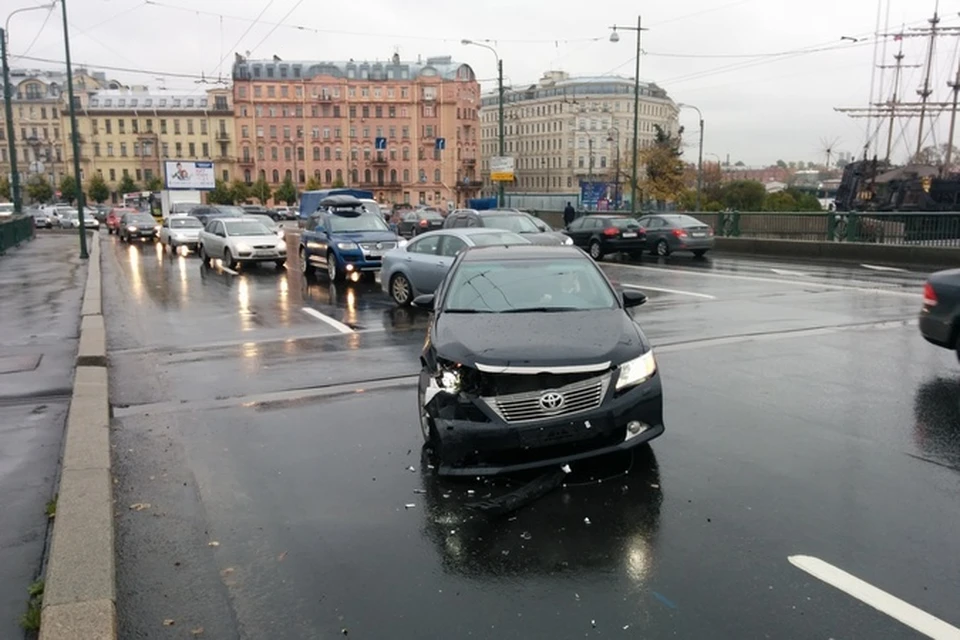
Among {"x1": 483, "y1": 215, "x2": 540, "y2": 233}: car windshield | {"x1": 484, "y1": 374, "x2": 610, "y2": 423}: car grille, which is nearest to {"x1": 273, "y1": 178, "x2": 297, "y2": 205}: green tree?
{"x1": 483, "y1": 215, "x2": 540, "y2": 233}: car windshield

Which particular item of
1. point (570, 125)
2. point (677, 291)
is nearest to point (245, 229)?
point (677, 291)

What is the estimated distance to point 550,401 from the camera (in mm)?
5355

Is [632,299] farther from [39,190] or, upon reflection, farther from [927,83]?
[39,190]

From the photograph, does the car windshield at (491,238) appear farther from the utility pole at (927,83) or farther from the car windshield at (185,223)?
the utility pole at (927,83)

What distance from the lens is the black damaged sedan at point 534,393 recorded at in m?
5.35

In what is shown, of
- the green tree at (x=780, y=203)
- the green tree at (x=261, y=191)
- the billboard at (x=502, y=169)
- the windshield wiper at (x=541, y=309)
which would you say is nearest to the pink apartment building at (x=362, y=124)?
the green tree at (x=261, y=191)

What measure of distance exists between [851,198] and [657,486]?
48.0 metres

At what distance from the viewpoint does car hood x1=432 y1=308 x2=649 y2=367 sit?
5520 millimetres

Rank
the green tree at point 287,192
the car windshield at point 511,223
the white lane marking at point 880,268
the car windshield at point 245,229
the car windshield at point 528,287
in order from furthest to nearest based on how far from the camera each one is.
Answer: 1. the green tree at point 287,192
2. the car windshield at point 245,229
3. the white lane marking at point 880,268
4. the car windshield at point 511,223
5. the car windshield at point 528,287

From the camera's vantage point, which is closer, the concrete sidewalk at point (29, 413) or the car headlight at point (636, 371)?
the concrete sidewalk at point (29, 413)

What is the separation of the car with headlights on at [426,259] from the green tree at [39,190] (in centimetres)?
11106

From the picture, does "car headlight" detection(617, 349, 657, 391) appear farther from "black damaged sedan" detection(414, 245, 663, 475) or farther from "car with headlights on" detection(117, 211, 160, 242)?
"car with headlights on" detection(117, 211, 160, 242)

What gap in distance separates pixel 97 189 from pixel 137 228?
82.6 metres

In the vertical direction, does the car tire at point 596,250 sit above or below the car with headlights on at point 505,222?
below
